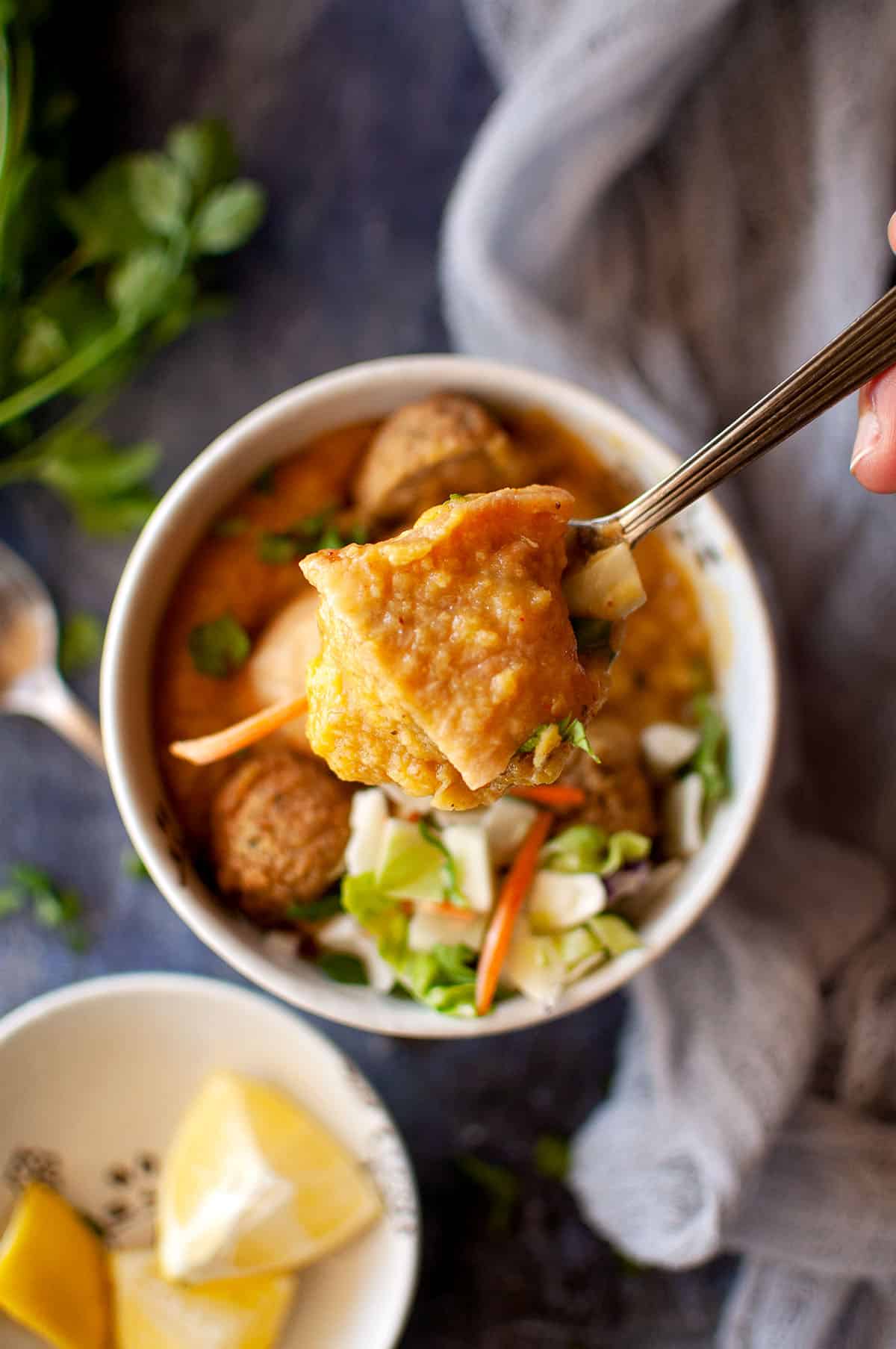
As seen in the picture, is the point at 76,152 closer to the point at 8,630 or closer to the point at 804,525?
the point at 8,630

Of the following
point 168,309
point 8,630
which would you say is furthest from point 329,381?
point 8,630

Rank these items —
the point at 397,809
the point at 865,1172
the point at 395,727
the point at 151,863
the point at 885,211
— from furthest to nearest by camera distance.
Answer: the point at 865,1172 < the point at 885,211 < the point at 397,809 < the point at 151,863 < the point at 395,727

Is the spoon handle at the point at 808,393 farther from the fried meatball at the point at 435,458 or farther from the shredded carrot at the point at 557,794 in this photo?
the shredded carrot at the point at 557,794

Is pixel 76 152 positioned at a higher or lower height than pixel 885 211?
higher

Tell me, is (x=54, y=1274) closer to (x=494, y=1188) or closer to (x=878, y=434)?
(x=494, y=1188)

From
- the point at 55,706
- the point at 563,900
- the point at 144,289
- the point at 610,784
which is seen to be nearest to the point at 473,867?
the point at 563,900

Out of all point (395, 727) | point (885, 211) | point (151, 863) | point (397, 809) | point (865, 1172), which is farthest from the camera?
point (865, 1172)

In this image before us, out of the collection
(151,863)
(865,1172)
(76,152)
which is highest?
(76,152)
